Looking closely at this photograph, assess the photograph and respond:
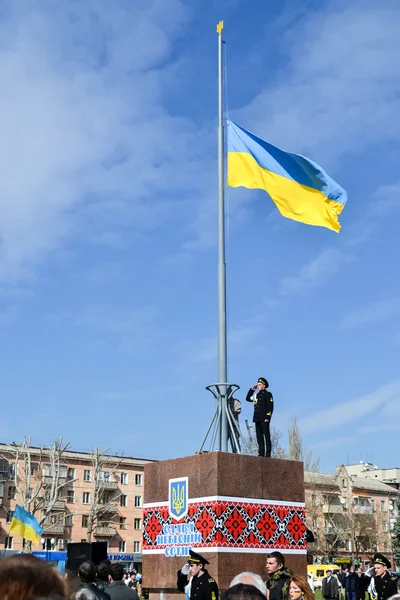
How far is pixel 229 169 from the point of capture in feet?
51.8

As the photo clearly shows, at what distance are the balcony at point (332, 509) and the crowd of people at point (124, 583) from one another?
229ft

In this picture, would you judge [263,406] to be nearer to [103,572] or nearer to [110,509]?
[103,572]

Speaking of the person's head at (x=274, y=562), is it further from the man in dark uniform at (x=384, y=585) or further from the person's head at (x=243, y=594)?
the person's head at (x=243, y=594)

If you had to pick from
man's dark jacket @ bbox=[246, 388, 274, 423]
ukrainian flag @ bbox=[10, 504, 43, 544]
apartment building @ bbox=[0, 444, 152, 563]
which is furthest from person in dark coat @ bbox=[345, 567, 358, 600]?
apartment building @ bbox=[0, 444, 152, 563]

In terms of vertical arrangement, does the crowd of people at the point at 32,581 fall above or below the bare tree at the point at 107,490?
below

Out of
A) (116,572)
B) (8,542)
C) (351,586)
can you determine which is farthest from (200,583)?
(8,542)

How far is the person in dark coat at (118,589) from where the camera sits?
8.08m

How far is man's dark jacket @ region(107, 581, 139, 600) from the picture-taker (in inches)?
317

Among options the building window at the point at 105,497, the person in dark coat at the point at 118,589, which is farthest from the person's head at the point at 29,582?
the building window at the point at 105,497

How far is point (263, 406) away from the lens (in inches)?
562

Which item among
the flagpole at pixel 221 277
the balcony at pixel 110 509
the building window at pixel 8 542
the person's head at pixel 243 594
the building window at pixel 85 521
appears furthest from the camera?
the balcony at pixel 110 509

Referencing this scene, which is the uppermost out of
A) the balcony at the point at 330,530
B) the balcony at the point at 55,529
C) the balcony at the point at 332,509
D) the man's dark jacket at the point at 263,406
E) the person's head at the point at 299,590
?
the balcony at the point at 332,509

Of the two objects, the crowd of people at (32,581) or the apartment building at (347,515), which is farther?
the apartment building at (347,515)

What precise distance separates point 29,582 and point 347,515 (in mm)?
84294
